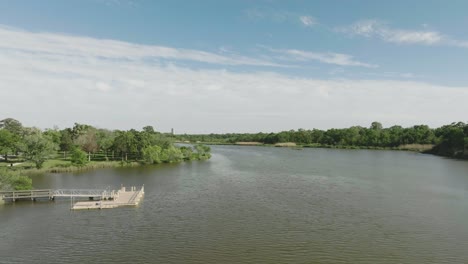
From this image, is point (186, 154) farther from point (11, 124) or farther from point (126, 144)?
point (11, 124)

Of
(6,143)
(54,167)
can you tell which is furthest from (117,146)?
(6,143)

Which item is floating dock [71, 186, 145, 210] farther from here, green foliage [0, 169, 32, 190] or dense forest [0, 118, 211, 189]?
dense forest [0, 118, 211, 189]

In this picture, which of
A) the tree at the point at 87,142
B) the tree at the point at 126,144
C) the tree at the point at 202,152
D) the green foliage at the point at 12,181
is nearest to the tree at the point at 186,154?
the tree at the point at 202,152

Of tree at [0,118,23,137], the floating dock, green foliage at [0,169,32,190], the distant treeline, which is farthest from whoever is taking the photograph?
the distant treeline

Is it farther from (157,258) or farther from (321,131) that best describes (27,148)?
(321,131)

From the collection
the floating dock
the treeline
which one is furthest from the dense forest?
the floating dock

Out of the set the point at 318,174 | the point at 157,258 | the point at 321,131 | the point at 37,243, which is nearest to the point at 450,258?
the point at 157,258
